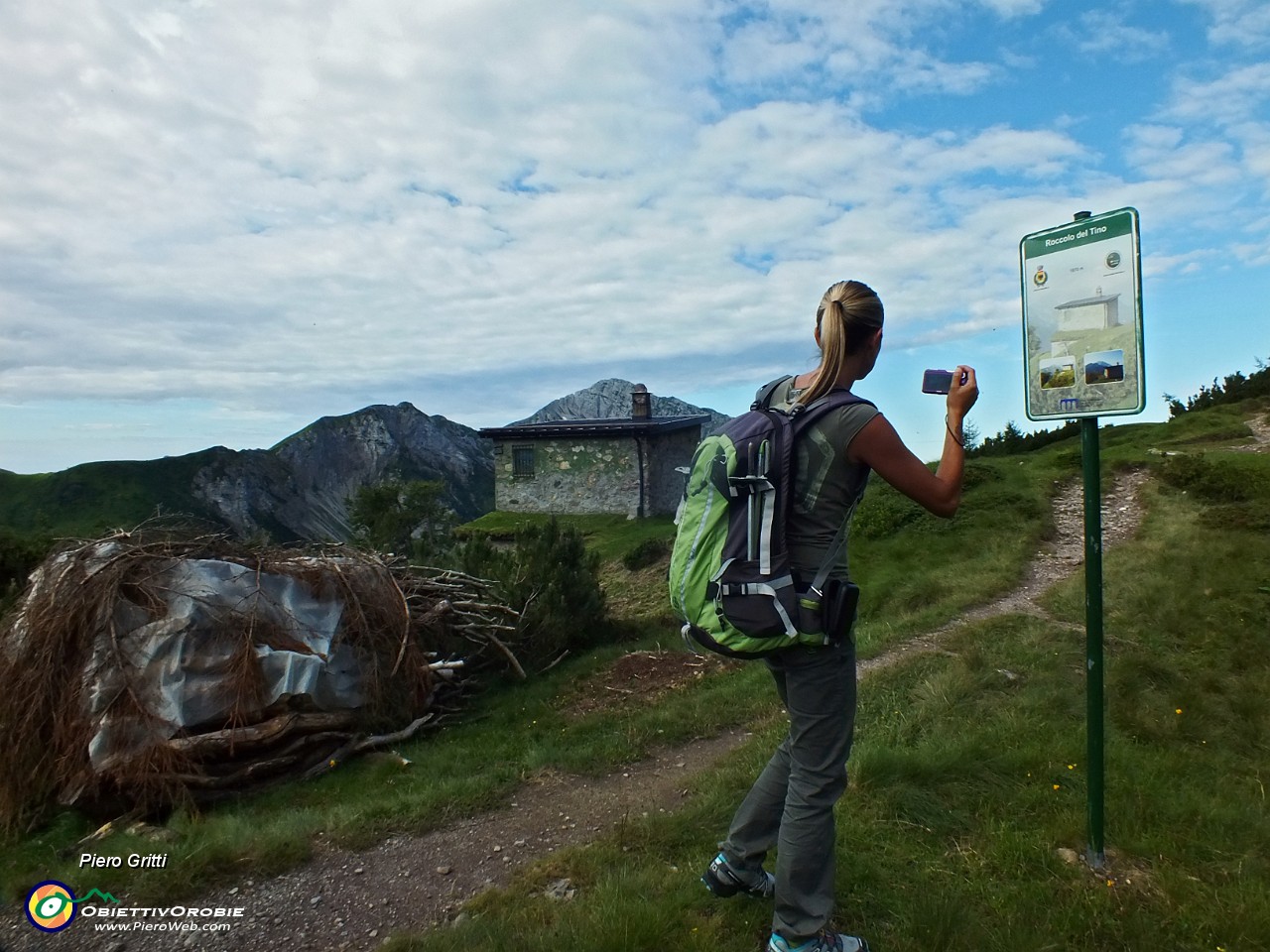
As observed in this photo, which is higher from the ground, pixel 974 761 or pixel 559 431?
pixel 559 431

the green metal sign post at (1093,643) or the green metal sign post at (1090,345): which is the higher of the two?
the green metal sign post at (1090,345)

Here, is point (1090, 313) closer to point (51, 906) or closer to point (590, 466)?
point (51, 906)

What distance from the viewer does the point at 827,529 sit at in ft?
8.68

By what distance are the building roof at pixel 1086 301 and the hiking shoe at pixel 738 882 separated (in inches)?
101

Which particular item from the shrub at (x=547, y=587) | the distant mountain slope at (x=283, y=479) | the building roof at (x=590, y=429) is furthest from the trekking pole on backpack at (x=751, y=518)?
the building roof at (x=590, y=429)

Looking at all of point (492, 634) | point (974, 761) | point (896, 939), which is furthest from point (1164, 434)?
point (896, 939)

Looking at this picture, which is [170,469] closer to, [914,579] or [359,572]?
[359,572]

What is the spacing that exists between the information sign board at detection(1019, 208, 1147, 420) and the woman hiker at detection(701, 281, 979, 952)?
2.81 feet

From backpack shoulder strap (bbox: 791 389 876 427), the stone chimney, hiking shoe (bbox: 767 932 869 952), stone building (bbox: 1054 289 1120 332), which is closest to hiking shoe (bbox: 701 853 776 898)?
hiking shoe (bbox: 767 932 869 952)

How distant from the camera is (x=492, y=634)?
10.1 meters

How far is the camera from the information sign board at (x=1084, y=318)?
3092 millimetres

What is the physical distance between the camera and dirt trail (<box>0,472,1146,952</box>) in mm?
3617

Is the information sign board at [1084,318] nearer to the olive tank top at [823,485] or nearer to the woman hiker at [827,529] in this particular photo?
the woman hiker at [827,529]

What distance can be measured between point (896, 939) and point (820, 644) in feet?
3.91
